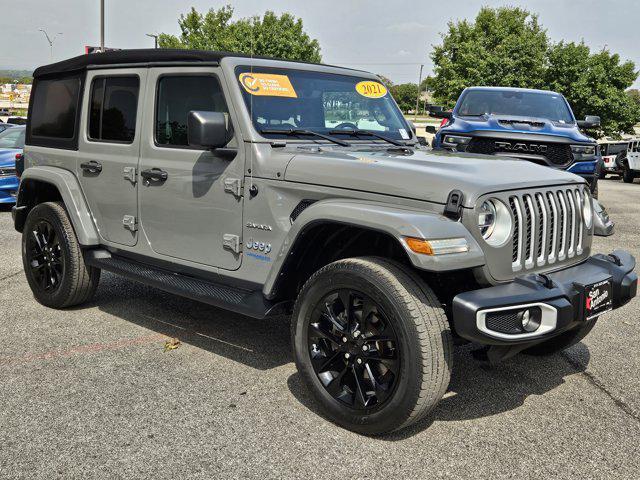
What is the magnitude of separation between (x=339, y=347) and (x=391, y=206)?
2.51ft

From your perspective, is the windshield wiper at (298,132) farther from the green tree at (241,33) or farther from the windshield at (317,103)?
the green tree at (241,33)

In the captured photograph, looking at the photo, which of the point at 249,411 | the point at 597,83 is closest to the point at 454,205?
the point at 249,411

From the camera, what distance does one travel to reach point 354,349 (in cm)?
333

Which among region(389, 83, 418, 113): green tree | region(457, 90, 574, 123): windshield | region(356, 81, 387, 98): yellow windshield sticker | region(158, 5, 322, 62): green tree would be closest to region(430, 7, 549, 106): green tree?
region(158, 5, 322, 62): green tree

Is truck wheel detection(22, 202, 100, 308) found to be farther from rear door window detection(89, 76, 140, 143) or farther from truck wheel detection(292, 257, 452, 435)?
truck wheel detection(292, 257, 452, 435)

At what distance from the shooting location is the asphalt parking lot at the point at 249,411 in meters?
3.03

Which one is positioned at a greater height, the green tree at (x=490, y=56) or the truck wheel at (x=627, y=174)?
the green tree at (x=490, y=56)

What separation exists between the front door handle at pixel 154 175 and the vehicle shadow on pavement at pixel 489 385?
4.95 feet

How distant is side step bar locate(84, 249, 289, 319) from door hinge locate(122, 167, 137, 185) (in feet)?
1.92

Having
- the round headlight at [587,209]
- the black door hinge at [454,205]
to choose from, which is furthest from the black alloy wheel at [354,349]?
the round headlight at [587,209]

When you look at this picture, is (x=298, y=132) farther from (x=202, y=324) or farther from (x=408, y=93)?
(x=408, y=93)

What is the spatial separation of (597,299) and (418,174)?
109 cm

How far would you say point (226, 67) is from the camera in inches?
157

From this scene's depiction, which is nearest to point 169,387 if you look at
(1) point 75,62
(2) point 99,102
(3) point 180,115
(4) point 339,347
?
(4) point 339,347
